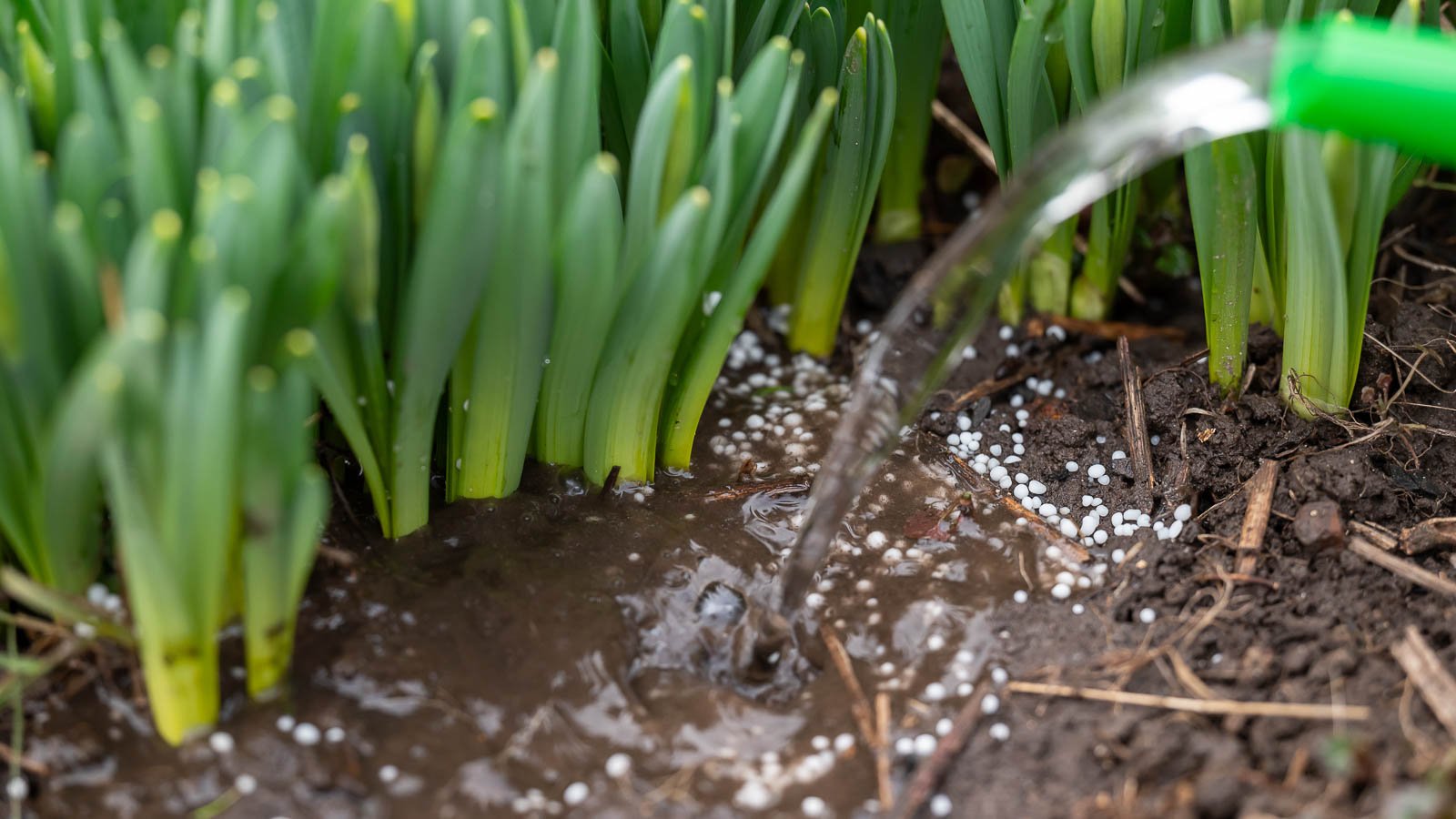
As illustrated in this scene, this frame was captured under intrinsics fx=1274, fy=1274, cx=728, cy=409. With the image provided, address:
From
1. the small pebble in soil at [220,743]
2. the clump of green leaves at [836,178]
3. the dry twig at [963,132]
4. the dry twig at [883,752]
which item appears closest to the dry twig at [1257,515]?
the dry twig at [883,752]

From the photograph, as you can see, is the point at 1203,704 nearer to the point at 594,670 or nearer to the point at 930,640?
the point at 930,640

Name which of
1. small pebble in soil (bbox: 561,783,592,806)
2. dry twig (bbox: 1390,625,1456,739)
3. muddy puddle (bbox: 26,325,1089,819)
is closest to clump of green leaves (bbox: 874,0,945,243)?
muddy puddle (bbox: 26,325,1089,819)

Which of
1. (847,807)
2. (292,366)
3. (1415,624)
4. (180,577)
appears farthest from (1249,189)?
Result: (180,577)

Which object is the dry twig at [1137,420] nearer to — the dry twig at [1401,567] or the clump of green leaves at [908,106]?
the dry twig at [1401,567]

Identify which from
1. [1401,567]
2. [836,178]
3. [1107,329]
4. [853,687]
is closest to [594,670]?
[853,687]

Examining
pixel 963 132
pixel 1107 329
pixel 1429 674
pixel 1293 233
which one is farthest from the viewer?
pixel 963 132

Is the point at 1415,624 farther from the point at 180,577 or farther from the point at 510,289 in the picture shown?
the point at 180,577
